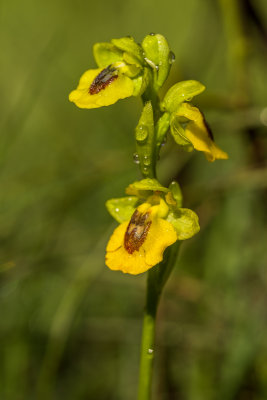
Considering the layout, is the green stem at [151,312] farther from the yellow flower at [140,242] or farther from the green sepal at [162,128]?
the green sepal at [162,128]

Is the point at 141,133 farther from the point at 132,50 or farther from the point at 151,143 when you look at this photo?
the point at 132,50

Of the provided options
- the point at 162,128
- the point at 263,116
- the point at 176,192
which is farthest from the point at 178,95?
the point at 263,116

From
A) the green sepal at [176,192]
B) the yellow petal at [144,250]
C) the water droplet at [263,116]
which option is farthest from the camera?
the water droplet at [263,116]

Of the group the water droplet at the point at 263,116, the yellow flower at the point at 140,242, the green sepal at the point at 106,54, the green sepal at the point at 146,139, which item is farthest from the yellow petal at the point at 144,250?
the water droplet at the point at 263,116

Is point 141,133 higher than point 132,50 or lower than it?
lower

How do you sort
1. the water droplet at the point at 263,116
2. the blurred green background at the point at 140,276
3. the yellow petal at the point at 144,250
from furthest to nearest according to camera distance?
1. the water droplet at the point at 263,116
2. the blurred green background at the point at 140,276
3. the yellow petal at the point at 144,250

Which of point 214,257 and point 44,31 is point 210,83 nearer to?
point 44,31
